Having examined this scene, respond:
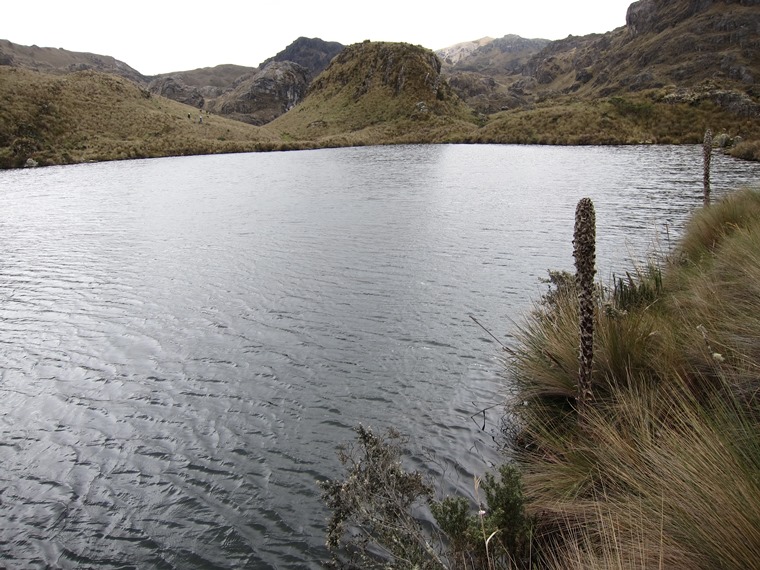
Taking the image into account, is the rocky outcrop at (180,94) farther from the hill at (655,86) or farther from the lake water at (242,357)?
the lake water at (242,357)

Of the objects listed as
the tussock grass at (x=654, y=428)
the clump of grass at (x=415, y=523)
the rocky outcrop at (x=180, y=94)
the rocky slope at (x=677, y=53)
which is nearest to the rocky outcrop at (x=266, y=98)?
the rocky outcrop at (x=180, y=94)

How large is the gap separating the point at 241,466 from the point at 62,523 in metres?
1.97

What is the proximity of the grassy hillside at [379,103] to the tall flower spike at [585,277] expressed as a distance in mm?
85270

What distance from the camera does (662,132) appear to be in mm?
58250

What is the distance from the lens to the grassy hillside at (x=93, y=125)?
62156 mm

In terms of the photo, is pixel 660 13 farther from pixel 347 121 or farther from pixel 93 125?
pixel 93 125

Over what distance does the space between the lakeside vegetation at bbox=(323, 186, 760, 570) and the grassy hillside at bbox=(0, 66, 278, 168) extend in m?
68.4

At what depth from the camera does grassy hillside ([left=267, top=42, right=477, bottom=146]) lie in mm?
95488

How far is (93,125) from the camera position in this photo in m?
73.8

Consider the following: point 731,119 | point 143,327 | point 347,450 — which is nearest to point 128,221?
point 143,327

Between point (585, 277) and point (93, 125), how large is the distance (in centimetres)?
8665

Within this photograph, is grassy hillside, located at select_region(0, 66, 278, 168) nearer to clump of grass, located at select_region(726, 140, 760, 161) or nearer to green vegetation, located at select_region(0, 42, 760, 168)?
green vegetation, located at select_region(0, 42, 760, 168)

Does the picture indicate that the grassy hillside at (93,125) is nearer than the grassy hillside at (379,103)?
Yes

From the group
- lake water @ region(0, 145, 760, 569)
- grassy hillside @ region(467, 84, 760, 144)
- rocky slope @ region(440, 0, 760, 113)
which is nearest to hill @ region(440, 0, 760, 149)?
grassy hillside @ region(467, 84, 760, 144)
